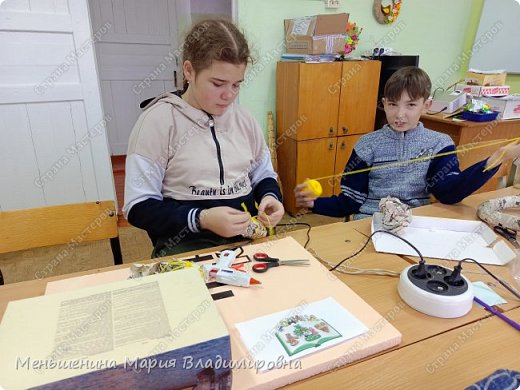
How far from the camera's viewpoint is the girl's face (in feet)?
3.46

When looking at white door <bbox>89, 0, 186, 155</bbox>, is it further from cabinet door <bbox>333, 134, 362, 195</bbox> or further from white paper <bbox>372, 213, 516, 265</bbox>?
white paper <bbox>372, 213, 516, 265</bbox>

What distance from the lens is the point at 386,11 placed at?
113 inches

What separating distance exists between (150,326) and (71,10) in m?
2.32

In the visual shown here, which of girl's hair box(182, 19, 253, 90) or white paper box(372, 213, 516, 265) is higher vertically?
girl's hair box(182, 19, 253, 90)

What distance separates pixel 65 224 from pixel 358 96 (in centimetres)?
224

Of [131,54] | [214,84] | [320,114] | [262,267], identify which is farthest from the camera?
[131,54]

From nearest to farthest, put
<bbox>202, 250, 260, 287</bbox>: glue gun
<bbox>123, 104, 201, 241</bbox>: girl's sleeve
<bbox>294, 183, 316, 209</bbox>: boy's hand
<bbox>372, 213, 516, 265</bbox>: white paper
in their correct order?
<bbox>202, 250, 260, 287</bbox>: glue gun < <bbox>372, 213, 516, 265</bbox>: white paper < <bbox>123, 104, 201, 241</bbox>: girl's sleeve < <bbox>294, 183, 316, 209</bbox>: boy's hand

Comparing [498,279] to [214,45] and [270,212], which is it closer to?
[270,212]

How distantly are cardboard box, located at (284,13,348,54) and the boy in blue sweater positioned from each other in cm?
118

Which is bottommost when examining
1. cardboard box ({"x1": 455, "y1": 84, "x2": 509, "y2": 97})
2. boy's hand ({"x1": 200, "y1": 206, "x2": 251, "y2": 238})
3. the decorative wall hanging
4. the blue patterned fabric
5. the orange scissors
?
the orange scissors

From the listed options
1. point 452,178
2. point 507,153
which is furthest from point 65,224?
point 507,153

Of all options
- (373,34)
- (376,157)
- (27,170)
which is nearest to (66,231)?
(376,157)

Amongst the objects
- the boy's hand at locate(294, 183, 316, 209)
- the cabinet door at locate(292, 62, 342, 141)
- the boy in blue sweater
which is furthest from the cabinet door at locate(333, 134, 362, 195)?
the boy's hand at locate(294, 183, 316, 209)

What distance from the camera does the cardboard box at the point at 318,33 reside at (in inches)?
94.4
